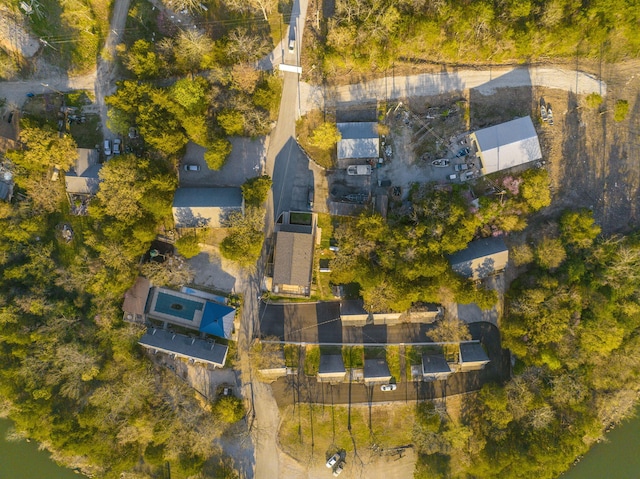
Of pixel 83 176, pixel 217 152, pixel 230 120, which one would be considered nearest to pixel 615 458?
pixel 217 152

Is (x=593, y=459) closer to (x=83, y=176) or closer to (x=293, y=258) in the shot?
(x=293, y=258)

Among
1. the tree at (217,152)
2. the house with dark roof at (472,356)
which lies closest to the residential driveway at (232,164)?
the tree at (217,152)

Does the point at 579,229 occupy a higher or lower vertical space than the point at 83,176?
lower

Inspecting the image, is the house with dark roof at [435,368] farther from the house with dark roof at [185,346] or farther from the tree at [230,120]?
the tree at [230,120]

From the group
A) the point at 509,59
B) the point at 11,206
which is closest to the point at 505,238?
the point at 509,59

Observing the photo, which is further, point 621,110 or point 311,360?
point 311,360

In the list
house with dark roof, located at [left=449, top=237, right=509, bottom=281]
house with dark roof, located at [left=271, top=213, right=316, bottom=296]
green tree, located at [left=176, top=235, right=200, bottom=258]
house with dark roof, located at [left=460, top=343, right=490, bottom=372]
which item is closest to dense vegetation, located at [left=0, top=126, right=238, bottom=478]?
green tree, located at [left=176, top=235, right=200, bottom=258]
